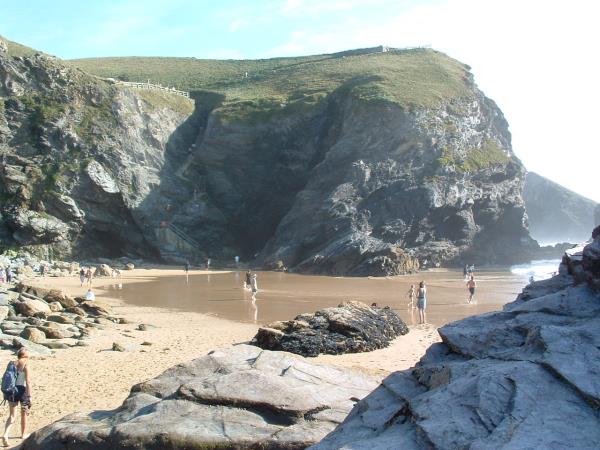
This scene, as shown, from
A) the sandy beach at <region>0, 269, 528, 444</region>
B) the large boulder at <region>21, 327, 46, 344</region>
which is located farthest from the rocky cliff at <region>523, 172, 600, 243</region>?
the large boulder at <region>21, 327, 46, 344</region>

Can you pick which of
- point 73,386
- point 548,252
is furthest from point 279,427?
point 548,252

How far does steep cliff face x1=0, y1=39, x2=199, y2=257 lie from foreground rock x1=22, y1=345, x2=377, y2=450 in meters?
43.7

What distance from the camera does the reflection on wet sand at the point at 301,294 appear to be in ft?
88.7

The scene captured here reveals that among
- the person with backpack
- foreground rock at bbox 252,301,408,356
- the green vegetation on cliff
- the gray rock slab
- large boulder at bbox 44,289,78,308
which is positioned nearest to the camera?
the person with backpack

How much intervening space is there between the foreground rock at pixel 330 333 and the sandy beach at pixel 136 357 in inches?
14.7

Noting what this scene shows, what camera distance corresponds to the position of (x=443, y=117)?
6525 cm

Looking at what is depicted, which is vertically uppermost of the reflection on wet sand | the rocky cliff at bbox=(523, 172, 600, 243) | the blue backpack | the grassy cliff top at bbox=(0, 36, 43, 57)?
the grassy cliff top at bbox=(0, 36, 43, 57)

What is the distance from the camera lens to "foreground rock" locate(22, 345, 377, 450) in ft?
26.2

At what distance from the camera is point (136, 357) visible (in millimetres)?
16156

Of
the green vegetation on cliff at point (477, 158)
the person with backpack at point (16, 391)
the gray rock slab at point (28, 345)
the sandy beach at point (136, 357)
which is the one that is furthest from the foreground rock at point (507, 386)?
the green vegetation on cliff at point (477, 158)

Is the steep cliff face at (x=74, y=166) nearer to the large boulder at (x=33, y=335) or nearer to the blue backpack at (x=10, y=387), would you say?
the large boulder at (x=33, y=335)

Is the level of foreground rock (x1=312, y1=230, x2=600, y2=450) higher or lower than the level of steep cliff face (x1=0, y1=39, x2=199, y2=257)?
lower

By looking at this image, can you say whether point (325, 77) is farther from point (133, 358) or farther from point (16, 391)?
point (16, 391)

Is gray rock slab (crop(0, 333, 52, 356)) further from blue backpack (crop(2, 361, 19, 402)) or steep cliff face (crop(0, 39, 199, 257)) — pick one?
steep cliff face (crop(0, 39, 199, 257))
